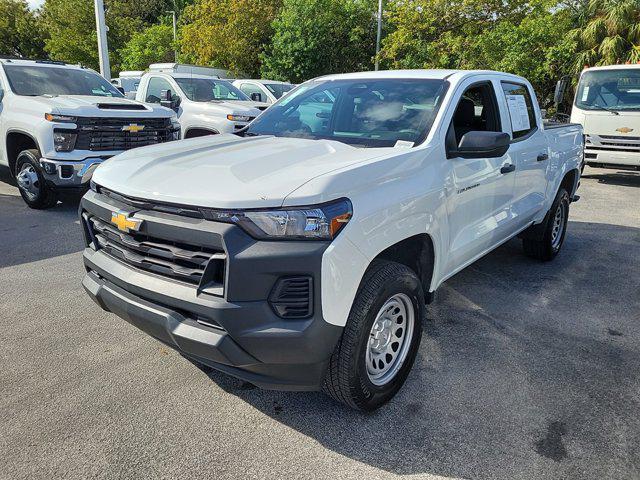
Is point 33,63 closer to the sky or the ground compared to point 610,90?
closer to the sky

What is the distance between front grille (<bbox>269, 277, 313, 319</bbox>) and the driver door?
1318 millimetres

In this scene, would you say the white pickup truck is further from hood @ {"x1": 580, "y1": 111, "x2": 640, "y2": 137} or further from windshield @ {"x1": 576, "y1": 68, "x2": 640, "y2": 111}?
windshield @ {"x1": 576, "y1": 68, "x2": 640, "y2": 111}

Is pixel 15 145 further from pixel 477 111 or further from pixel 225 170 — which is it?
pixel 477 111

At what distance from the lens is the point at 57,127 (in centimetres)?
631

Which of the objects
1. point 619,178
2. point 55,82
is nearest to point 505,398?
point 55,82

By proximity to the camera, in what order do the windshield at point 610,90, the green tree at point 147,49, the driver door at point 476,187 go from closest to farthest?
the driver door at point 476,187 → the windshield at point 610,90 → the green tree at point 147,49

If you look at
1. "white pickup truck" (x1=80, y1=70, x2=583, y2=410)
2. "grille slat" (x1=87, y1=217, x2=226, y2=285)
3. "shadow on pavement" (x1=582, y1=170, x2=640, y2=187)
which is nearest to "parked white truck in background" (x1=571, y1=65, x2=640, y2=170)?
"shadow on pavement" (x1=582, y1=170, x2=640, y2=187)

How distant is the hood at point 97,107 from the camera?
645cm

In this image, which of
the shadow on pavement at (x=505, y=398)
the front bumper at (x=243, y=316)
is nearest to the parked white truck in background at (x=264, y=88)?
the shadow on pavement at (x=505, y=398)

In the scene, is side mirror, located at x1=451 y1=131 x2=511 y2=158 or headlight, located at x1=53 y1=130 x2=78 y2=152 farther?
headlight, located at x1=53 y1=130 x2=78 y2=152

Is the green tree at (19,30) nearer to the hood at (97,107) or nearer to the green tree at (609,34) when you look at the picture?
the green tree at (609,34)

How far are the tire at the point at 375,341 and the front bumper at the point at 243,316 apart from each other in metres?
0.13

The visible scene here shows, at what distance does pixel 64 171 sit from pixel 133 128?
112 cm

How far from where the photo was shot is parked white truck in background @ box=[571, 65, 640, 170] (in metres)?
10.1
